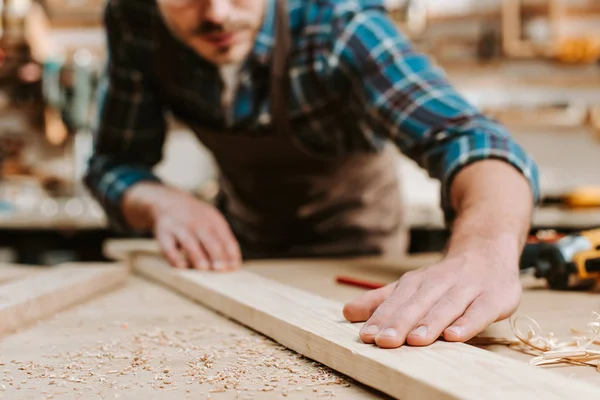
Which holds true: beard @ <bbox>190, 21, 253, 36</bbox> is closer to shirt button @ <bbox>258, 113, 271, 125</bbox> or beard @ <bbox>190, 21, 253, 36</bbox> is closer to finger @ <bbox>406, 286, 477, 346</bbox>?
shirt button @ <bbox>258, 113, 271, 125</bbox>

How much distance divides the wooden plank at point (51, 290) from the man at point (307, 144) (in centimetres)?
13

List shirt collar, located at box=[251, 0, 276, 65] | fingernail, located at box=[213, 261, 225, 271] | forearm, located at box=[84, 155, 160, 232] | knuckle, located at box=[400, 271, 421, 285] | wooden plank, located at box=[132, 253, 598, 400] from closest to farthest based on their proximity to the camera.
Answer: wooden plank, located at box=[132, 253, 598, 400], knuckle, located at box=[400, 271, 421, 285], fingernail, located at box=[213, 261, 225, 271], shirt collar, located at box=[251, 0, 276, 65], forearm, located at box=[84, 155, 160, 232]

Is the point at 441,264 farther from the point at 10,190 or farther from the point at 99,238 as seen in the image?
the point at 10,190

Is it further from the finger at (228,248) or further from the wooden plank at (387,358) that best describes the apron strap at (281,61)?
the wooden plank at (387,358)

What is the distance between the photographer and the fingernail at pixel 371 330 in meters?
0.59

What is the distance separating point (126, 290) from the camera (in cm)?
108

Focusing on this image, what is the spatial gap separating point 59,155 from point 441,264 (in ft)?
11.1

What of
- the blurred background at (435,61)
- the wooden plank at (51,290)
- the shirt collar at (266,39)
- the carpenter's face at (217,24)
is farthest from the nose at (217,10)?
the blurred background at (435,61)

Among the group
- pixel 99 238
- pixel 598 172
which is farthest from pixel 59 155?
pixel 598 172

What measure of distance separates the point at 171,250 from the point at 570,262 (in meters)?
0.70

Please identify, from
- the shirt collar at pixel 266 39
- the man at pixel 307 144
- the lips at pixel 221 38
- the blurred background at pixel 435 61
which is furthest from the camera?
the blurred background at pixel 435 61

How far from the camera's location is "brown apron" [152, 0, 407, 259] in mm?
1497

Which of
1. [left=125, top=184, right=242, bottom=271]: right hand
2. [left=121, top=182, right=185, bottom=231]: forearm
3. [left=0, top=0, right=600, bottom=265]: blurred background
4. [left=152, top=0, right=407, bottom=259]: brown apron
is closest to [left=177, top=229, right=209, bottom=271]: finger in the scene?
[left=125, top=184, right=242, bottom=271]: right hand

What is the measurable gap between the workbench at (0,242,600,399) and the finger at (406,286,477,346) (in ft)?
0.19
